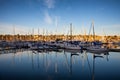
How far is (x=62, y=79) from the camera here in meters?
20.7

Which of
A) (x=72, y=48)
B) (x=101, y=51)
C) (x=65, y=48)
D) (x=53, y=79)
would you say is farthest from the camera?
(x=65, y=48)

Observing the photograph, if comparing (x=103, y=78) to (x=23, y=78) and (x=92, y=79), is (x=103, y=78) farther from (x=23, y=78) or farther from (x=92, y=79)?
(x=23, y=78)

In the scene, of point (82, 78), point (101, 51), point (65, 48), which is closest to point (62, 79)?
point (82, 78)

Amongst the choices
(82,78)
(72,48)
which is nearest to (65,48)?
(72,48)

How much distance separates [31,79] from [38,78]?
38.7 inches

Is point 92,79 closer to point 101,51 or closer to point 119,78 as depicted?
point 119,78

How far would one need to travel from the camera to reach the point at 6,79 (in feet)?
67.5

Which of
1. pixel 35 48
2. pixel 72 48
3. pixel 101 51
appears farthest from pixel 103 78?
pixel 35 48

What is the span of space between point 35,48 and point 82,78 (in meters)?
44.6

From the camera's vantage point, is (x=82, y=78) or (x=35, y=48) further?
(x=35, y=48)

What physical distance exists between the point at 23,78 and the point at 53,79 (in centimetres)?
402

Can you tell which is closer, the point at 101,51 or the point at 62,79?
the point at 62,79

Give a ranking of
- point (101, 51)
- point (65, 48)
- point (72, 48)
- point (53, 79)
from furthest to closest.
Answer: point (65, 48) → point (72, 48) → point (101, 51) → point (53, 79)

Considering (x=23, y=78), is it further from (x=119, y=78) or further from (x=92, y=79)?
(x=119, y=78)
